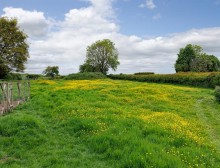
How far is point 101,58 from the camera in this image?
10188 cm

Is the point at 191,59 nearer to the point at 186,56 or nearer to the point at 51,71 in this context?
the point at 186,56

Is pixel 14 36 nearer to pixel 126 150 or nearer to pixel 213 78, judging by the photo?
pixel 213 78

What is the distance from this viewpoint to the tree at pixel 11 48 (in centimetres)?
5897

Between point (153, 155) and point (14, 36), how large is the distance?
57.7m

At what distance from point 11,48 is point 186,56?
71039 mm

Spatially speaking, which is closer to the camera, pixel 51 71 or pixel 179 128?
pixel 179 128

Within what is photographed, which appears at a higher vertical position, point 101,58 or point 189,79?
point 101,58

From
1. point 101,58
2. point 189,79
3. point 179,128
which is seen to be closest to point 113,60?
point 101,58

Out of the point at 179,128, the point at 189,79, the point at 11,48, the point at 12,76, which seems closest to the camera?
the point at 179,128

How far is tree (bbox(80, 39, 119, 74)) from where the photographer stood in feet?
330

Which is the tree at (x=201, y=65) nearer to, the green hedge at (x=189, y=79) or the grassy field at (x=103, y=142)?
the green hedge at (x=189, y=79)

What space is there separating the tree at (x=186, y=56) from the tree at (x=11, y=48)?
65.0m

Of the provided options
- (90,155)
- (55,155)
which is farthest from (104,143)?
(55,155)

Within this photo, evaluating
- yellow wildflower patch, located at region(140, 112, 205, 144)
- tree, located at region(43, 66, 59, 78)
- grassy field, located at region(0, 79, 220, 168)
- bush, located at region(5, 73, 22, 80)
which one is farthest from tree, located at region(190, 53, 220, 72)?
yellow wildflower patch, located at region(140, 112, 205, 144)
